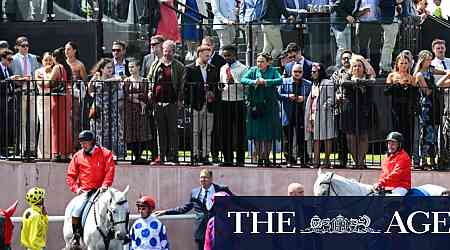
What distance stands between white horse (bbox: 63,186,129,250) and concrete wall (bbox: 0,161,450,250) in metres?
1.38

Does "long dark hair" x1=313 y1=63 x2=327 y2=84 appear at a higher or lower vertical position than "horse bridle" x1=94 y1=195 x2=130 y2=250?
higher

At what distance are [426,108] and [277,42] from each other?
318 centimetres

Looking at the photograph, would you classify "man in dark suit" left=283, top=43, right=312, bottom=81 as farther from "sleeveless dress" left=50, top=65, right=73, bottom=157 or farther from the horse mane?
"sleeveless dress" left=50, top=65, right=73, bottom=157

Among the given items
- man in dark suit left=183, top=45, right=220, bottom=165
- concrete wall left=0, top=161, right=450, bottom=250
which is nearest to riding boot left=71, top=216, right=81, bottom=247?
concrete wall left=0, top=161, right=450, bottom=250

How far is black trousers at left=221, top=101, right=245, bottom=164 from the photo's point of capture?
79.8 feet

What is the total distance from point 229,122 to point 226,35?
254 cm

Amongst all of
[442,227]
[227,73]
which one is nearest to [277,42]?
[227,73]

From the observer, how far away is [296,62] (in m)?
24.3

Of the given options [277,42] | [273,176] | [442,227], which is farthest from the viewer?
[277,42]

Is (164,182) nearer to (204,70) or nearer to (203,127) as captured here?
(203,127)

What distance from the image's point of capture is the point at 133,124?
24641mm

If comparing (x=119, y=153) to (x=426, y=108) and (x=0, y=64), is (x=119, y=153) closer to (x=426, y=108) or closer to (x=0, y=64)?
(x=0, y=64)

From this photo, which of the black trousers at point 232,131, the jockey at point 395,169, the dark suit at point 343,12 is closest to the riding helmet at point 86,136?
the black trousers at point 232,131

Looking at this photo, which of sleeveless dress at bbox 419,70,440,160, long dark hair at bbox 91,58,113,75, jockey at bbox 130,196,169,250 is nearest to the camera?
jockey at bbox 130,196,169,250
